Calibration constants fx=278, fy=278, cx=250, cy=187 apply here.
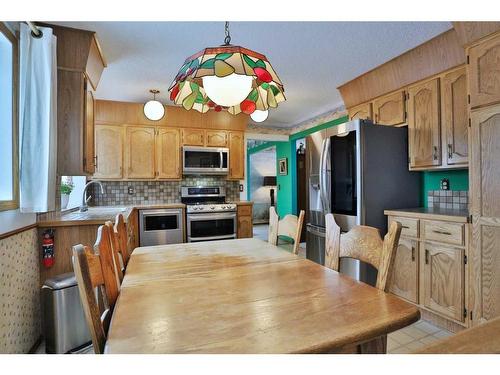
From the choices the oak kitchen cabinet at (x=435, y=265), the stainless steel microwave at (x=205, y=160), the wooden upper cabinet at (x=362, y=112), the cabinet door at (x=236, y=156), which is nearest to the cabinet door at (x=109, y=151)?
the stainless steel microwave at (x=205, y=160)

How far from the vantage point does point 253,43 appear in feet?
8.18

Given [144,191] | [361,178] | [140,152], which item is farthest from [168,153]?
[361,178]

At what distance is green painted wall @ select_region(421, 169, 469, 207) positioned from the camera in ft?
8.73

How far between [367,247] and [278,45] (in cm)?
202

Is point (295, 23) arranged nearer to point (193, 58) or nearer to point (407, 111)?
point (193, 58)

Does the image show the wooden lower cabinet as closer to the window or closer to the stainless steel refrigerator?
the stainless steel refrigerator

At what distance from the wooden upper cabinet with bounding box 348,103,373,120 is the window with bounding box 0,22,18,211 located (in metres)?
3.33

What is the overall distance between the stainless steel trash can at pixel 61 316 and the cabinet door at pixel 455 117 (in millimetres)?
3234

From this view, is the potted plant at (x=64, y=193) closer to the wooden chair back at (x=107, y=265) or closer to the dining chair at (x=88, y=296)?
the wooden chair back at (x=107, y=265)

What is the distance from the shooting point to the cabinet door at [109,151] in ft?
13.0

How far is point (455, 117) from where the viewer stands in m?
2.44

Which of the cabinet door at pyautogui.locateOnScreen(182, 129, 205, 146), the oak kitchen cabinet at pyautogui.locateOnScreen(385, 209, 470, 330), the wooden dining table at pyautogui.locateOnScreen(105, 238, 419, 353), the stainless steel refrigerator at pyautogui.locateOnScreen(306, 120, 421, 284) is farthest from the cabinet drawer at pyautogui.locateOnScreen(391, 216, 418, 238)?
the cabinet door at pyautogui.locateOnScreen(182, 129, 205, 146)
